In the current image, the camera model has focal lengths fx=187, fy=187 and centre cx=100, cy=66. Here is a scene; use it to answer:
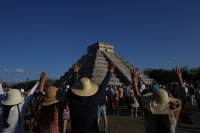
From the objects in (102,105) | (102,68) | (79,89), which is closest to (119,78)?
(102,68)

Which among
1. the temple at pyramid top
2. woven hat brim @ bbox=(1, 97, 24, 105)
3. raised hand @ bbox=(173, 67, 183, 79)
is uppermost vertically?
the temple at pyramid top

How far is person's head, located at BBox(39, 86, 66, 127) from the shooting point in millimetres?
3222

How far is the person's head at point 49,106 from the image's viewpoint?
127 inches

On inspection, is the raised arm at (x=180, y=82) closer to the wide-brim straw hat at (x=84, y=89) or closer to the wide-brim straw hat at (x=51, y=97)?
the wide-brim straw hat at (x=84, y=89)

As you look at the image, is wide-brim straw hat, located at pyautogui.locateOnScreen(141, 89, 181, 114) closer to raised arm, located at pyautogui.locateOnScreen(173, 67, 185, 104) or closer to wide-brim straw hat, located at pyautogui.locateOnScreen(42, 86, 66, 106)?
raised arm, located at pyautogui.locateOnScreen(173, 67, 185, 104)

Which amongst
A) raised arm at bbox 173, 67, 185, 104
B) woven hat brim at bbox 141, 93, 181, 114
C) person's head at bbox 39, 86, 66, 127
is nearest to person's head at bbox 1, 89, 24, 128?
person's head at bbox 39, 86, 66, 127

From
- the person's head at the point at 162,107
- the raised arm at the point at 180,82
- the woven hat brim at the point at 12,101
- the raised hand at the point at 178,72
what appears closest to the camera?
the person's head at the point at 162,107

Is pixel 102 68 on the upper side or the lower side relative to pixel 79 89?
upper

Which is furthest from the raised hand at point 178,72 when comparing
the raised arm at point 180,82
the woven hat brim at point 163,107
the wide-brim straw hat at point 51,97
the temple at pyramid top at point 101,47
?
the temple at pyramid top at point 101,47

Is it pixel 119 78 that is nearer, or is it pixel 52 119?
pixel 52 119

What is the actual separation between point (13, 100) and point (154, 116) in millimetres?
2407

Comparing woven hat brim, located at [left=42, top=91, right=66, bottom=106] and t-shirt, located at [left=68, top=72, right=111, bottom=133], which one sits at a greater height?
woven hat brim, located at [left=42, top=91, right=66, bottom=106]

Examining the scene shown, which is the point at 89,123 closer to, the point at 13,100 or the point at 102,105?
the point at 13,100

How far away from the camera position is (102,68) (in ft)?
113
